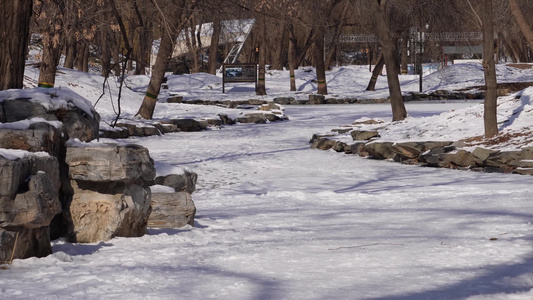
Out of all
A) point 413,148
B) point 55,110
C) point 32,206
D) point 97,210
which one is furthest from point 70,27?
point 32,206

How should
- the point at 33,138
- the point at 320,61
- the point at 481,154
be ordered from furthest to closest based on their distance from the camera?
1. the point at 320,61
2. the point at 481,154
3. the point at 33,138

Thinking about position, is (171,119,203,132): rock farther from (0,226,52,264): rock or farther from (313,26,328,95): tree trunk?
(0,226,52,264): rock

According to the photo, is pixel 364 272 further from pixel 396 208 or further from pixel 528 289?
pixel 396 208

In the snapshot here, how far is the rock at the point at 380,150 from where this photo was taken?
15.8 meters

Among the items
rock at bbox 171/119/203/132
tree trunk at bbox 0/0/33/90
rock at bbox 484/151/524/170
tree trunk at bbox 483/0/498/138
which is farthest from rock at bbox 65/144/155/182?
rock at bbox 171/119/203/132

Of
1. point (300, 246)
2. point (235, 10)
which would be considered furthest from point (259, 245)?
point (235, 10)

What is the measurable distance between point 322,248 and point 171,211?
1.92m

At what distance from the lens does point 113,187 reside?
22.4 ft

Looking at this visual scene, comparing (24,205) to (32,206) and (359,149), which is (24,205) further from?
(359,149)

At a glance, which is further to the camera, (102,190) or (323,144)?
(323,144)

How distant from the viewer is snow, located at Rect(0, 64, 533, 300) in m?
5.20

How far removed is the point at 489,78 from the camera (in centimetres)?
1510

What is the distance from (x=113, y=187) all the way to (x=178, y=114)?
60.8 feet

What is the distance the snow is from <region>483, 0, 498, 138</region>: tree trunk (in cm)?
51
